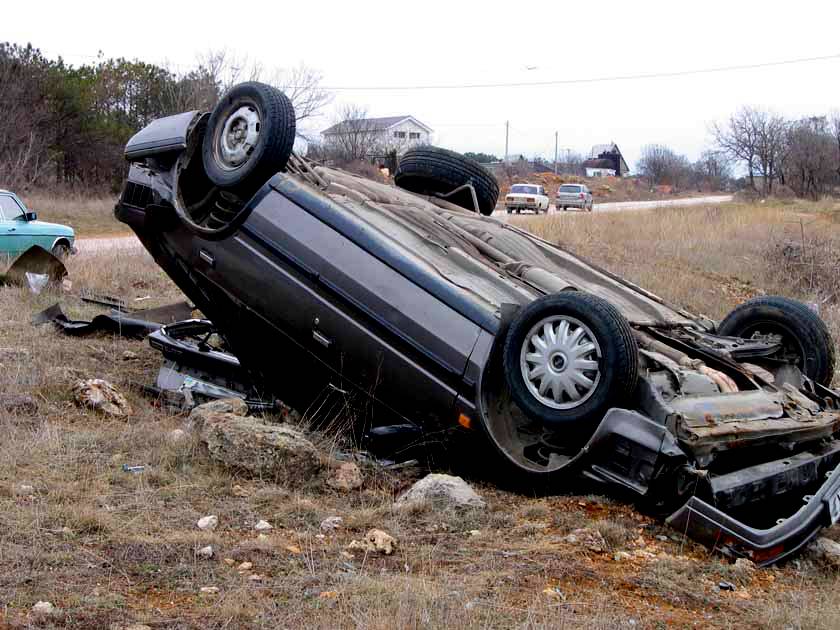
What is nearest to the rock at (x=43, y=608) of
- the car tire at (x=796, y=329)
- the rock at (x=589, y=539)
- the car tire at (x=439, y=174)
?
the rock at (x=589, y=539)

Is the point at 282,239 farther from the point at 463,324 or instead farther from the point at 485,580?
the point at 485,580

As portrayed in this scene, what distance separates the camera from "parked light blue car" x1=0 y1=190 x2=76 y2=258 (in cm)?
1223

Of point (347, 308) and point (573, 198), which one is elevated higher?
point (573, 198)

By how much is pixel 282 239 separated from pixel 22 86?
23.5m

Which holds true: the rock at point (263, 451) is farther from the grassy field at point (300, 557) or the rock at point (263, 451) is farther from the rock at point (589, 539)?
the rock at point (589, 539)

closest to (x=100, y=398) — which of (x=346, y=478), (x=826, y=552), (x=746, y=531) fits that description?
(x=346, y=478)

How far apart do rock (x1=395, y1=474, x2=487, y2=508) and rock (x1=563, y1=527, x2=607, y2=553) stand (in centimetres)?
48

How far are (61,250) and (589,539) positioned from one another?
11112 millimetres

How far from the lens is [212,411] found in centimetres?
503

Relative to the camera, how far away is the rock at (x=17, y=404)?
17.4 ft

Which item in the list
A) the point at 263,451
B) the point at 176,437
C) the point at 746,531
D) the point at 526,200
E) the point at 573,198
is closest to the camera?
the point at 746,531

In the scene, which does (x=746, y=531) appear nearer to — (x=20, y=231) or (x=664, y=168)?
(x=20, y=231)

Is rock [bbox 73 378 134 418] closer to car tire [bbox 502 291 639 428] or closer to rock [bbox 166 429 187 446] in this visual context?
rock [bbox 166 429 187 446]

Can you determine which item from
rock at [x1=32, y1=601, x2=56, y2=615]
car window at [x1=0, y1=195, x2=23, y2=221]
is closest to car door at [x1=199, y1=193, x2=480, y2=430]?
rock at [x1=32, y1=601, x2=56, y2=615]
